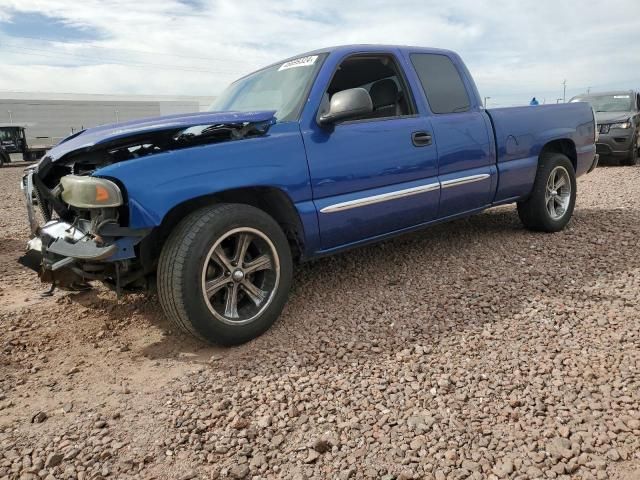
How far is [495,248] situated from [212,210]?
289 cm

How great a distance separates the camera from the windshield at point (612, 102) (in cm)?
1134

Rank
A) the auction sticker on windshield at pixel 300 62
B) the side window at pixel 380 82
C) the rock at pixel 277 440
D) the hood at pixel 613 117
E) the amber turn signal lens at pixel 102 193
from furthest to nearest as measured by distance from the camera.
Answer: the hood at pixel 613 117 → the side window at pixel 380 82 → the auction sticker on windshield at pixel 300 62 → the amber turn signal lens at pixel 102 193 → the rock at pixel 277 440

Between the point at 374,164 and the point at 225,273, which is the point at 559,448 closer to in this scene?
the point at 225,273

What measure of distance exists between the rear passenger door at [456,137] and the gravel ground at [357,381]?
62 cm

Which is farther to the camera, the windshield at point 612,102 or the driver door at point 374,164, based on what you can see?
the windshield at point 612,102

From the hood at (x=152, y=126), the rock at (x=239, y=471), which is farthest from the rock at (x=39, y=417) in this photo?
the hood at (x=152, y=126)

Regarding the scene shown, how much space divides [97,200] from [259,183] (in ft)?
3.01

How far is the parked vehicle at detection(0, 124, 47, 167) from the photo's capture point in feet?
79.8

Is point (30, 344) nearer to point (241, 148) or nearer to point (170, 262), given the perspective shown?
→ point (170, 262)

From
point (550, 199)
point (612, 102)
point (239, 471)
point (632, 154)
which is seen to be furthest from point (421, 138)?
point (612, 102)

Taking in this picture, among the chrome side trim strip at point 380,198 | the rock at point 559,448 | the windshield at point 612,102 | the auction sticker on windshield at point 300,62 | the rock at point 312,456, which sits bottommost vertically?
the rock at point 559,448

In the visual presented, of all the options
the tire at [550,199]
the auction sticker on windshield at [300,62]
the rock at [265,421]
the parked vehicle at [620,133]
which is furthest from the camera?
the parked vehicle at [620,133]

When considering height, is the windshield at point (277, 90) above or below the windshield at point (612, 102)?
below

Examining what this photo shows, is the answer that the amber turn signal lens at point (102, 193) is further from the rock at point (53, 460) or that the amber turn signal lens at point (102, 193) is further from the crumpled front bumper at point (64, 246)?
the rock at point (53, 460)
